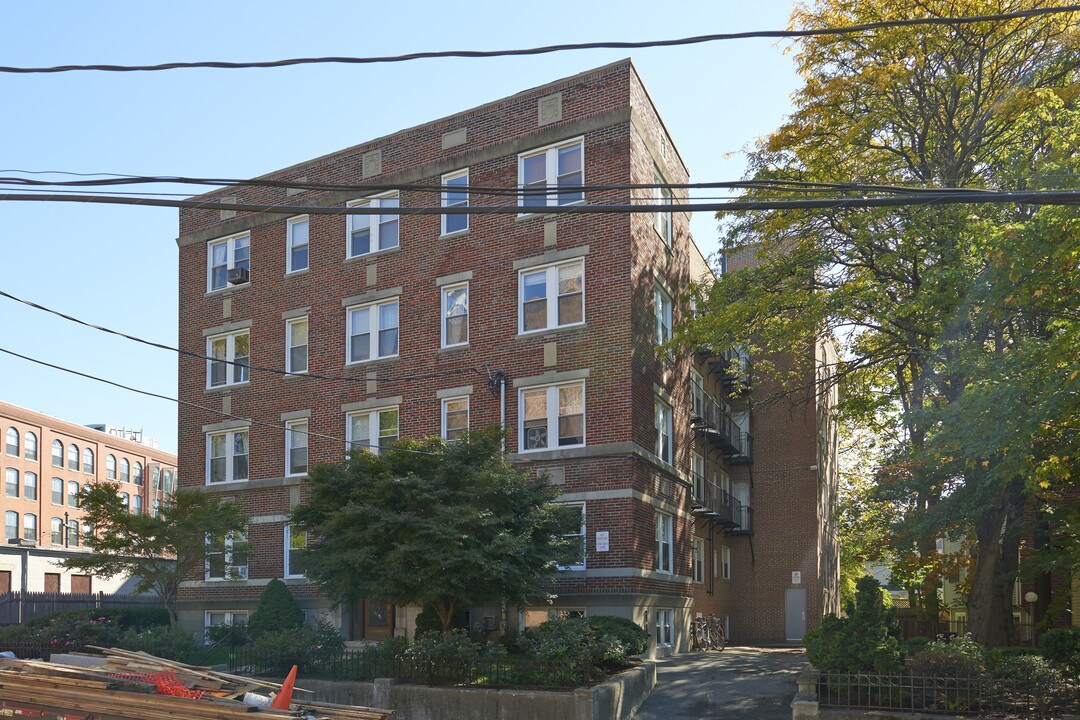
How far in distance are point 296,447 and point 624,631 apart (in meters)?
14.2

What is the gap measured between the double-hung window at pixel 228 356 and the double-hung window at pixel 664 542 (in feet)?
48.6

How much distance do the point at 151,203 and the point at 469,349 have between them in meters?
20.0

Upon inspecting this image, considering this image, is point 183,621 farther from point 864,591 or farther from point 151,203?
point 151,203

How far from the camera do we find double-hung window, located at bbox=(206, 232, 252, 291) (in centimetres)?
3559

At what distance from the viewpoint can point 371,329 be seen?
32125 mm

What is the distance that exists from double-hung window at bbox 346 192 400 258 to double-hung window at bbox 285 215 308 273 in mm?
2046

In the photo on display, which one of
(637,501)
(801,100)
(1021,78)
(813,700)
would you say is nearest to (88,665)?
(813,700)

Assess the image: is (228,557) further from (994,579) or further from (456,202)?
(994,579)

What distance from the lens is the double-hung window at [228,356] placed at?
35000mm

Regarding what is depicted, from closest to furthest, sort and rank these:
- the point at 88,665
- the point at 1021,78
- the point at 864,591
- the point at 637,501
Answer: the point at 88,665 → the point at 864,591 → the point at 1021,78 → the point at 637,501

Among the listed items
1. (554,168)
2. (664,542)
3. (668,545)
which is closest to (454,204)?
(554,168)

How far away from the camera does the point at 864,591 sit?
696 inches

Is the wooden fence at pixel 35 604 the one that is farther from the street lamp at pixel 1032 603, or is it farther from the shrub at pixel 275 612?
the street lamp at pixel 1032 603

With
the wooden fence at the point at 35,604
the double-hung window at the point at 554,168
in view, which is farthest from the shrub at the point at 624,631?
the wooden fence at the point at 35,604
